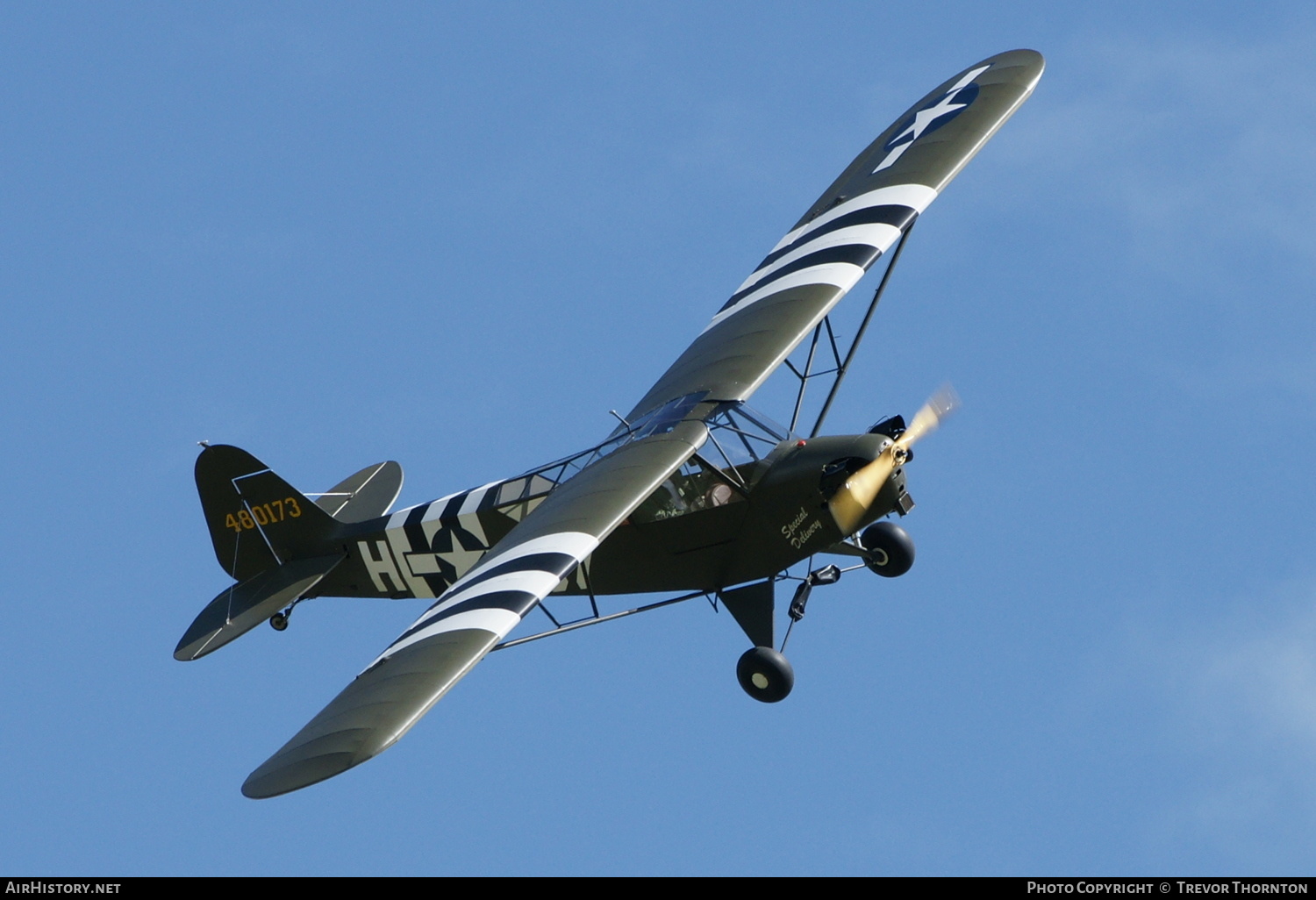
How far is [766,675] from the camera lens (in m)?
19.1

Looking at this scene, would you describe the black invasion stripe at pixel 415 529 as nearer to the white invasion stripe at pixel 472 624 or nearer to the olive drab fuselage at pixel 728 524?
the olive drab fuselage at pixel 728 524

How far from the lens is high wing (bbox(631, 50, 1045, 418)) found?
69.5ft

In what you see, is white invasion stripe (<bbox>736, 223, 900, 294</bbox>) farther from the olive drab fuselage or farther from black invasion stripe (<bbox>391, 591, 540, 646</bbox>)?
black invasion stripe (<bbox>391, 591, 540, 646</bbox>)

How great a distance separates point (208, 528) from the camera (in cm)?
2309

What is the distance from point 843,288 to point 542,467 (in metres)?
4.00

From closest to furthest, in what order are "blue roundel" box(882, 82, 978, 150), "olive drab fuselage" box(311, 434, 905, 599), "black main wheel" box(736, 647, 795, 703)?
"black main wheel" box(736, 647, 795, 703), "olive drab fuselage" box(311, 434, 905, 599), "blue roundel" box(882, 82, 978, 150)

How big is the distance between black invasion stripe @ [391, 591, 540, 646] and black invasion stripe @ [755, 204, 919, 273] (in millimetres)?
7467

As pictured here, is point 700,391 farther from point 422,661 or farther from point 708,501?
point 422,661

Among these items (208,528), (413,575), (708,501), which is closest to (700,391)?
(708,501)

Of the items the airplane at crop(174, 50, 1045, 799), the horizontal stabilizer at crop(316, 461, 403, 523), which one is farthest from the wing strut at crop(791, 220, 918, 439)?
the horizontal stabilizer at crop(316, 461, 403, 523)

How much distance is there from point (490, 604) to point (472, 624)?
324mm

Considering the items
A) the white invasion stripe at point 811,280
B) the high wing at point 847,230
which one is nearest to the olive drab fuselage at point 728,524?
the high wing at point 847,230

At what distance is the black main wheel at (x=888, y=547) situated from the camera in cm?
2028

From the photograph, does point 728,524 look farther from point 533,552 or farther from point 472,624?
point 472,624
